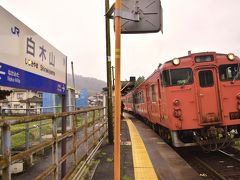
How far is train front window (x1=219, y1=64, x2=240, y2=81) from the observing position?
A: 11.9m

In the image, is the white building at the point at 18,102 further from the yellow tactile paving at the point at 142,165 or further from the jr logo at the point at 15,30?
the yellow tactile paving at the point at 142,165

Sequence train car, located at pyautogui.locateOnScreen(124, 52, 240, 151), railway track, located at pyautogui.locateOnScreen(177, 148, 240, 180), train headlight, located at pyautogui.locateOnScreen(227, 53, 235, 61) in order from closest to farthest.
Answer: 1. railway track, located at pyautogui.locateOnScreen(177, 148, 240, 180)
2. train car, located at pyautogui.locateOnScreen(124, 52, 240, 151)
3. train headlight, located at pyautogui.locateOnScreen(227, 53, 235, 61)

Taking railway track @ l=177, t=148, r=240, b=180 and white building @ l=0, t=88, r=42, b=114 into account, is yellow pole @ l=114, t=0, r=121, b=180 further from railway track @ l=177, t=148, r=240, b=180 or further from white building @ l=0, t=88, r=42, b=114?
railway track @ l=177, t=148, r=240, b=180

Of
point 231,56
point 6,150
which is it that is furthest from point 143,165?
point 6,150

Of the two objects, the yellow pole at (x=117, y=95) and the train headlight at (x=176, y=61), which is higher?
the train headlight at (x=176, y=61)

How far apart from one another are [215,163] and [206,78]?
2666mm

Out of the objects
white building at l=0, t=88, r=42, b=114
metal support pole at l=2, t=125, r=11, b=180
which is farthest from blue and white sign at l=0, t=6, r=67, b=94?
metal support pole at l=2, t=125, r=11, b=180

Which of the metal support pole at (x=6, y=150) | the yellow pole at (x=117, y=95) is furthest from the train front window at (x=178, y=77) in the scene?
the metal support pole at (x=6, y=150)

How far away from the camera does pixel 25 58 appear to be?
4141mm

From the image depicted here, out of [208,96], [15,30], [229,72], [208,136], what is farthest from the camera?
[229,72]

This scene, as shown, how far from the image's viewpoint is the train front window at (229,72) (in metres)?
11.9

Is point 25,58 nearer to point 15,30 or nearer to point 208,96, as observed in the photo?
point 15,30

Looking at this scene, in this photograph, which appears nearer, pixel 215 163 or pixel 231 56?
pixel 215 163

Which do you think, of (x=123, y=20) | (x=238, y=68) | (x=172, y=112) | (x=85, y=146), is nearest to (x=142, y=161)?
(x=85, y=146)
